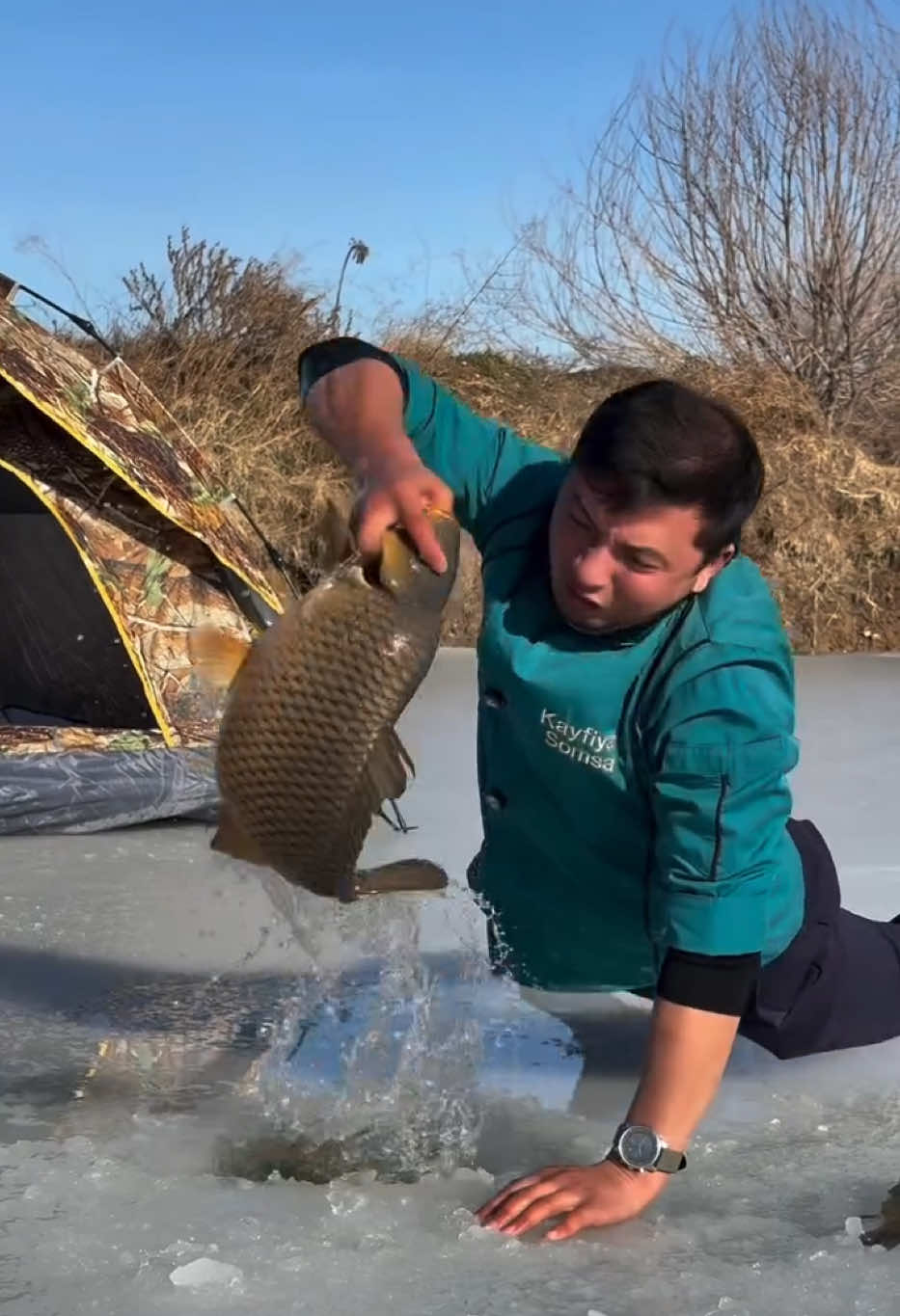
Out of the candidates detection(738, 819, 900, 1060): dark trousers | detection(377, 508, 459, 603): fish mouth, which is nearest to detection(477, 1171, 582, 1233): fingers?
detection(738, 819, 900, 1060): dark trousers

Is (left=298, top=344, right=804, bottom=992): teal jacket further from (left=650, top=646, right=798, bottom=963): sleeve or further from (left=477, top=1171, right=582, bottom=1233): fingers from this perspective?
(left=477, top=1171, right=582, bottom=1233): fingers

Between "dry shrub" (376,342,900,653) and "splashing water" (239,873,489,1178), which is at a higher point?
"dry shrub" (376,342,900,653)

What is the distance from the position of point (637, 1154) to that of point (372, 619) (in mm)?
687

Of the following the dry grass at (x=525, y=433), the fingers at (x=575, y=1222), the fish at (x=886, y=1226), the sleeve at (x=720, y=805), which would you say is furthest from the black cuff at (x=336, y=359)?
the dry grass at (x=525, y=433)

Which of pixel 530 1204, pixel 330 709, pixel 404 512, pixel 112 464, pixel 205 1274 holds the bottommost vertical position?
pixel 205 1274

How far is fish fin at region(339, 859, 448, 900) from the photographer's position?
1.89 metres

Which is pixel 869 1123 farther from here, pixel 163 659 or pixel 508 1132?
pixel 163 659

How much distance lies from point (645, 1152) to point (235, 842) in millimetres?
593

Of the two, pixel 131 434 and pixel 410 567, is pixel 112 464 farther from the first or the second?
pixel 410 567

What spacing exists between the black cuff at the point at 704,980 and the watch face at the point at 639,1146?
151mm

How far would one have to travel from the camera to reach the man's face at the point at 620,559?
1.80m

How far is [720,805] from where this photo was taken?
1.84 meters

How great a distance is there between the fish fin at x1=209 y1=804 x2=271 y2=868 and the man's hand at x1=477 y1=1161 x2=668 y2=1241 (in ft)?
1.57

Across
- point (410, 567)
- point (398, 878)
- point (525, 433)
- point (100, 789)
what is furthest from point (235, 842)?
point (525, 433)
